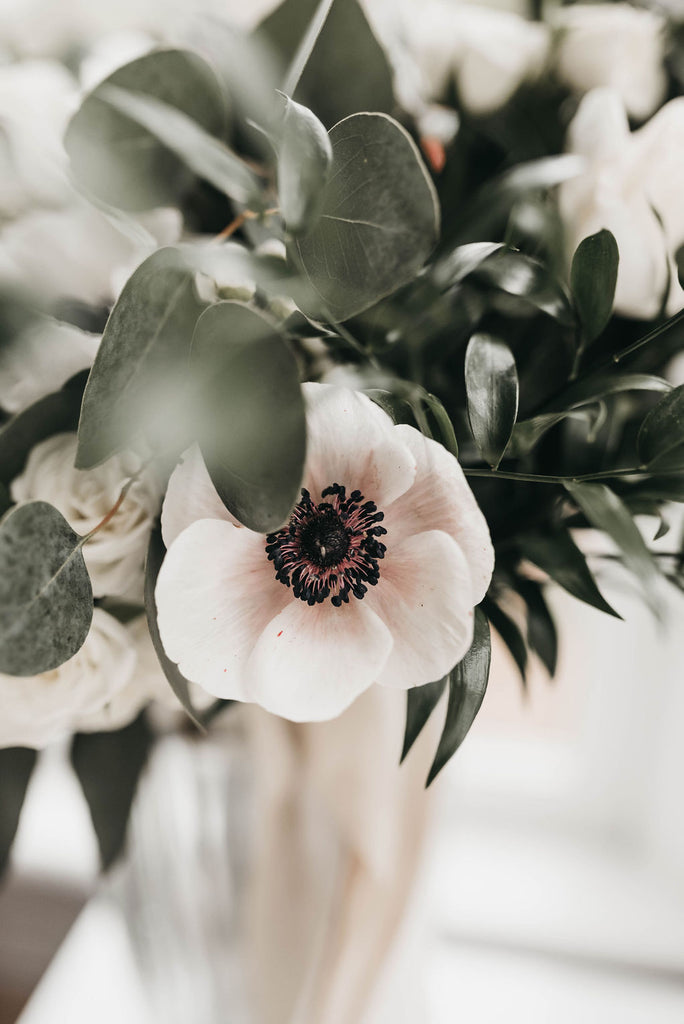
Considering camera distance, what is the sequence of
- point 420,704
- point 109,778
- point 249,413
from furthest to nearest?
point 109,778
point 420,704
point 249,413

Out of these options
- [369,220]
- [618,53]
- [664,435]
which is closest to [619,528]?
[664,435]

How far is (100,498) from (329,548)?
0.33 ft

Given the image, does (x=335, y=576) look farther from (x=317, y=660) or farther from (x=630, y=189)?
(x=630, y=189)

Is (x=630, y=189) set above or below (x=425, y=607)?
above

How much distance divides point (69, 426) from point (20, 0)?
52 centimetres

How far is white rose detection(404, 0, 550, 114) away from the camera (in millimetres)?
418

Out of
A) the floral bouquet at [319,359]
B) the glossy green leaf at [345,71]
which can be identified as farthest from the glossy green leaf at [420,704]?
the glossy green leaf at [345,71]

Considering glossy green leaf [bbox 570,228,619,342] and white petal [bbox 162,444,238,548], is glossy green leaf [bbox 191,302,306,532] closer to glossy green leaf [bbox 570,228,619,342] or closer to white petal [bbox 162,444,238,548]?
white petal [bbox 162,444,238,548]

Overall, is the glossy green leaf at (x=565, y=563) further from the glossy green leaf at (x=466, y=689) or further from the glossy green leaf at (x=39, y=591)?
the glossy green leaf at (x=39, y=591)

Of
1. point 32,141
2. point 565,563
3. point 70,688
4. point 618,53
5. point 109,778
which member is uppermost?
point 618,53

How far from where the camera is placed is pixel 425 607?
0.26m

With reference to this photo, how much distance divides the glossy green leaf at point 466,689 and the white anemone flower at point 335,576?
0.04m

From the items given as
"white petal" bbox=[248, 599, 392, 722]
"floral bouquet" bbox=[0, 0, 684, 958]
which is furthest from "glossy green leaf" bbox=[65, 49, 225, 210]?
"white petal" bbox=[248, 599, 392, 722]

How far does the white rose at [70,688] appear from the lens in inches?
13.0
